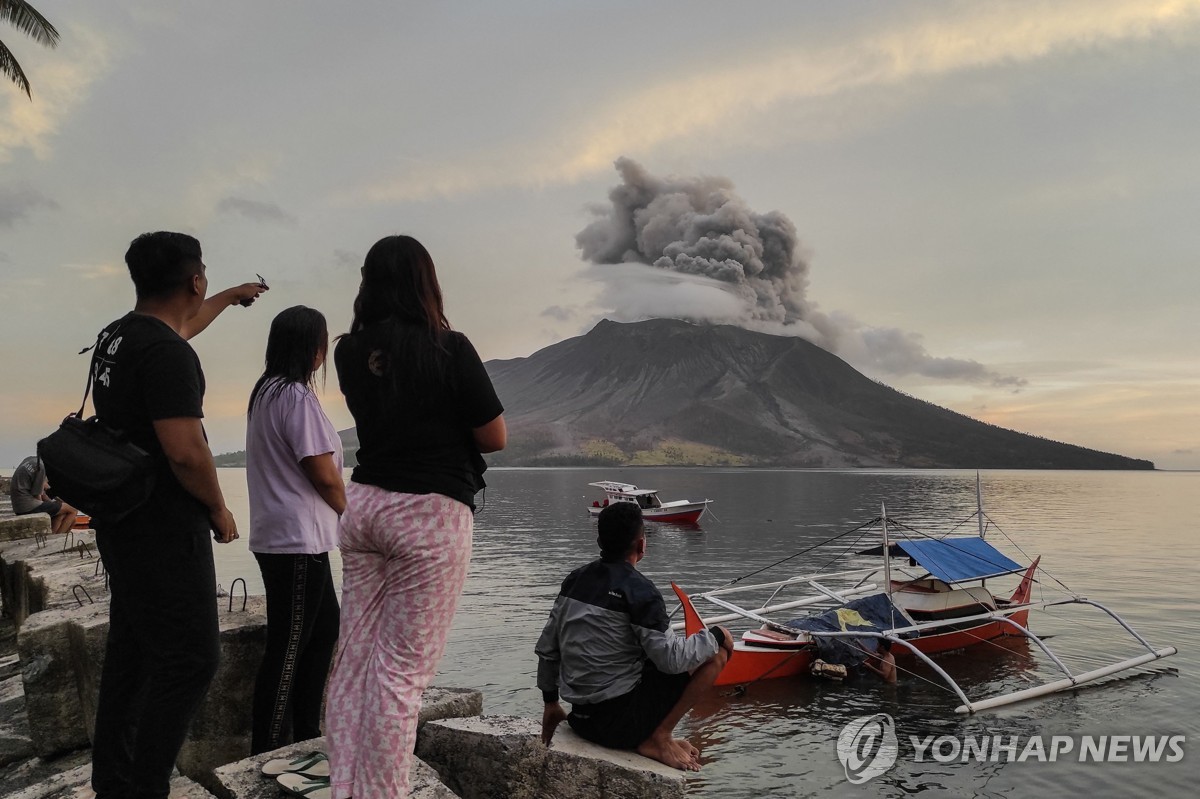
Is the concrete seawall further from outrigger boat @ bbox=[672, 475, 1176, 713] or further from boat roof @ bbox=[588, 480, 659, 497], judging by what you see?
boat roof @ bbox=[588, 480, 659, 497]

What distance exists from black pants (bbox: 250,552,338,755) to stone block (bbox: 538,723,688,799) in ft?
4.18

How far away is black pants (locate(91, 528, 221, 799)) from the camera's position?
285 cm

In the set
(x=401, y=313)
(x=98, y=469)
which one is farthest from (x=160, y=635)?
(x=401, y=313)

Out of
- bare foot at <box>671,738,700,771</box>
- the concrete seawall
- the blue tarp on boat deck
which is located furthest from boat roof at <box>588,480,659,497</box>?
the concrete seawall

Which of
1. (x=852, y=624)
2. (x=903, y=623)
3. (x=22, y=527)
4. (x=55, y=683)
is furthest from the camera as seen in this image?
(x=903, y=623)

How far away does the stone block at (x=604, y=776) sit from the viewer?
12.8ft

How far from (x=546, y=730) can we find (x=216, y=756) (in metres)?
1.78

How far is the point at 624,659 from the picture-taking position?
14.3ft

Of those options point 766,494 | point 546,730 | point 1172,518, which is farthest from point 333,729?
point 766,494

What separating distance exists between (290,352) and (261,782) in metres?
1.99

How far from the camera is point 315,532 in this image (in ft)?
12.4

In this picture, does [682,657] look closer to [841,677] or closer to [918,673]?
[841,677]

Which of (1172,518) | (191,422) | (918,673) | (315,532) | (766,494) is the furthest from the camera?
(766,494)

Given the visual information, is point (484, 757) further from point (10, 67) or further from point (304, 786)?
point (10, 67)
